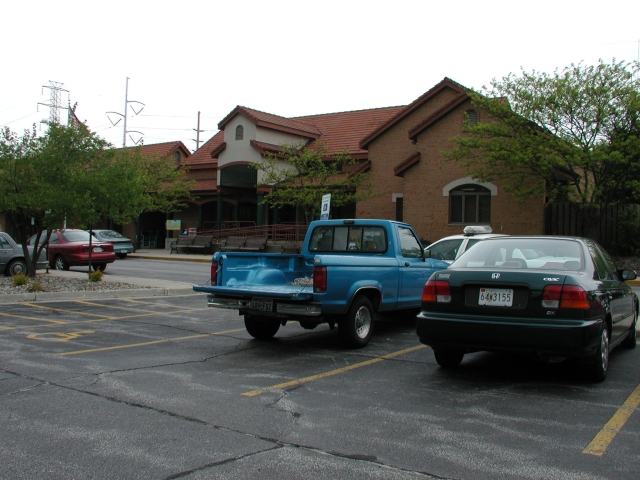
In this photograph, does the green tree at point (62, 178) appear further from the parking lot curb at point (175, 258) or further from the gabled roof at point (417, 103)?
the gabled roof at point (417, 103)

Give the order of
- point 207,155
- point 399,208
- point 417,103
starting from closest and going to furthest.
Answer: point 417,103, point 399,208, point 207,155

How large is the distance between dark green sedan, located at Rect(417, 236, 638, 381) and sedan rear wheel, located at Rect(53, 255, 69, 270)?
1736 centimetres

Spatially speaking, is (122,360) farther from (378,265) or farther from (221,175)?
(221,175)

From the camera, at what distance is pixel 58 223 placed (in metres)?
15.3

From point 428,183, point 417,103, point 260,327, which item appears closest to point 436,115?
point 417,103

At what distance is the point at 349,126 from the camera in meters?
35.6

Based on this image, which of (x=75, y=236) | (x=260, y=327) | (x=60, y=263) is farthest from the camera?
(x=75, y=236)

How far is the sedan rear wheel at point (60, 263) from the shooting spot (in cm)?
2139

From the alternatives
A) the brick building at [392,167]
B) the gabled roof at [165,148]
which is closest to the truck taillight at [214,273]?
the brick building at [392,167]

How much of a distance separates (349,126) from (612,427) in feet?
103

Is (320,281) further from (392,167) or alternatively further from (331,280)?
(392,167)

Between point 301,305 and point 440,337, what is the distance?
200cm

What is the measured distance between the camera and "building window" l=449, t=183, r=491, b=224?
1009 inches

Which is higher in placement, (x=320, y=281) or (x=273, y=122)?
(x=273, y=122)
